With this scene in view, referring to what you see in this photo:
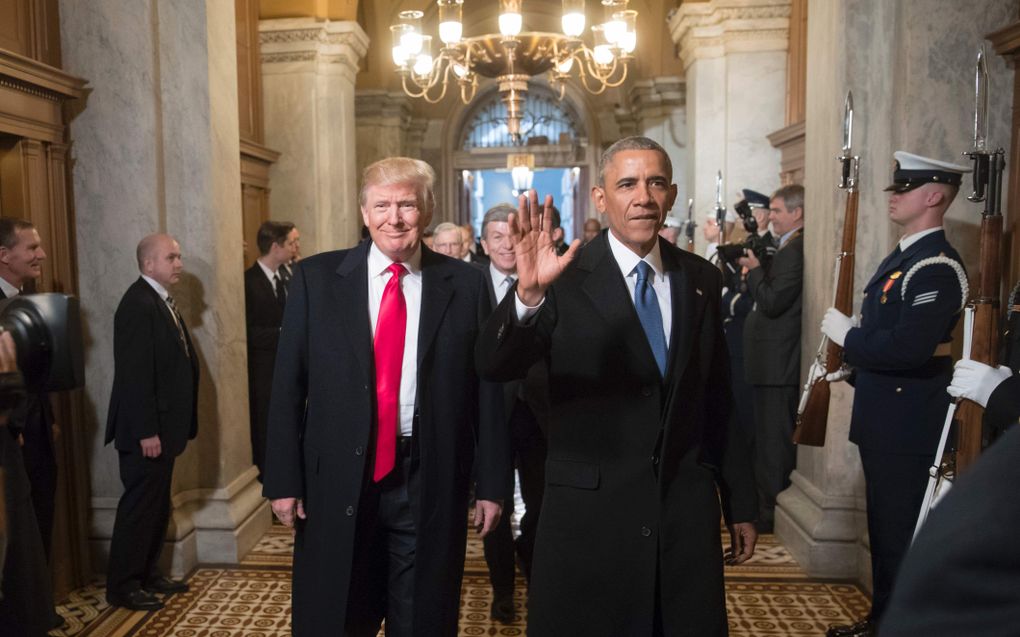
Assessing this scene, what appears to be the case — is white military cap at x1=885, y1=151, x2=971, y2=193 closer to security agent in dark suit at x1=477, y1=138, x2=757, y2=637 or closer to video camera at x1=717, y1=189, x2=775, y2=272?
security agent in dark suit at x1=477, y1=138, x2=757, y2=637

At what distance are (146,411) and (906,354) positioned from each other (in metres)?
3.41

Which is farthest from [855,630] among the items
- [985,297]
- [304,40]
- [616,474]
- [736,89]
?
[304,40]

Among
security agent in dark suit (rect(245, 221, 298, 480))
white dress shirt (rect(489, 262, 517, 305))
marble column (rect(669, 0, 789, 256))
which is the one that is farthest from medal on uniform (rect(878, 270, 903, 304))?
marble column (rect(669, 0, 789, 256))

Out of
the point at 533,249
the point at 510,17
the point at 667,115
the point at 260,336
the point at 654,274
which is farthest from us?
the point at 667,115

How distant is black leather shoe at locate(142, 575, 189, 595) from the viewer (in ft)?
14.9

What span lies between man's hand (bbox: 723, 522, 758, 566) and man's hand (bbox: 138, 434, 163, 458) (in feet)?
9.50

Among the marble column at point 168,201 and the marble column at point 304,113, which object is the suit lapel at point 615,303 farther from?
the marble column at point 304,113

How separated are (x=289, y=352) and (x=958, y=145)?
130 inches

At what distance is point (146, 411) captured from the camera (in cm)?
421

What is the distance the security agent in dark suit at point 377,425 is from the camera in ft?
8.93

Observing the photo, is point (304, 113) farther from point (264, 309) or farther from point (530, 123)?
point (530, 123)

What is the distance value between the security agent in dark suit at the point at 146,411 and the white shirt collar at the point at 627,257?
2.73 m

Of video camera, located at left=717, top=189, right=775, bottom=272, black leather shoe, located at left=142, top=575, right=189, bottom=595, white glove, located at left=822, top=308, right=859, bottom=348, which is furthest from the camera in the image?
video camera, located at left=717, top=189, right=775, bottom=272

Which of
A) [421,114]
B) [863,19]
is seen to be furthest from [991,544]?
[421,114]
